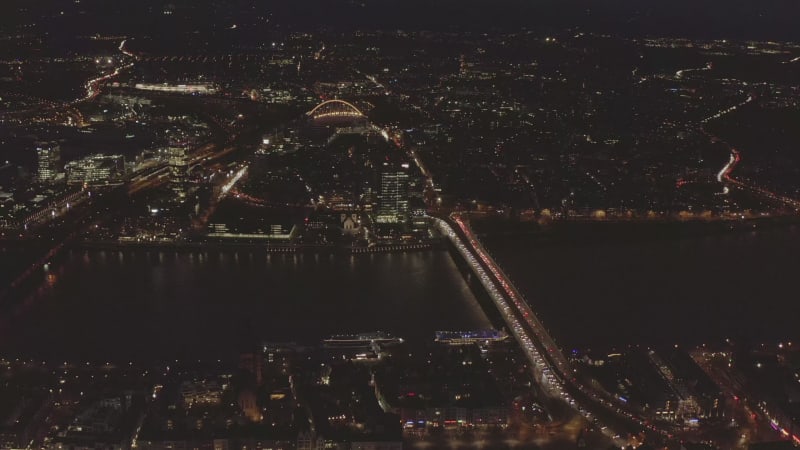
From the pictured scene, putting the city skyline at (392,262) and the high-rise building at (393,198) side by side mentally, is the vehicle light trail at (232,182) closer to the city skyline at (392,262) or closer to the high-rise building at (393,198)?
the city skyline at (392,262)

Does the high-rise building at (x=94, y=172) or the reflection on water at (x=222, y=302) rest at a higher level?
the high-rise building at (x=94, y=172)

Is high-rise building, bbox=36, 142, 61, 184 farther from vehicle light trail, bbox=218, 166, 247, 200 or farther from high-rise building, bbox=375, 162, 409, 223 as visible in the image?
high-rise building, bbox=375, 162, 409, 223

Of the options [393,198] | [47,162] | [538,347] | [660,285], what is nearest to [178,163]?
[47,162]

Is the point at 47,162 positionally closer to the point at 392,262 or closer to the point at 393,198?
the point at 393,198

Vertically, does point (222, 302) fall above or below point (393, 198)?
below

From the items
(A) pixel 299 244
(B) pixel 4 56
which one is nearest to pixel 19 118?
(B) pixel 4 56

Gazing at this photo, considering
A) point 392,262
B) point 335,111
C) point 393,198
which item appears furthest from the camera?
point 335,111

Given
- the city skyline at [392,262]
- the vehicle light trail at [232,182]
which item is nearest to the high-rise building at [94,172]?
the city skyline at [392,262]
